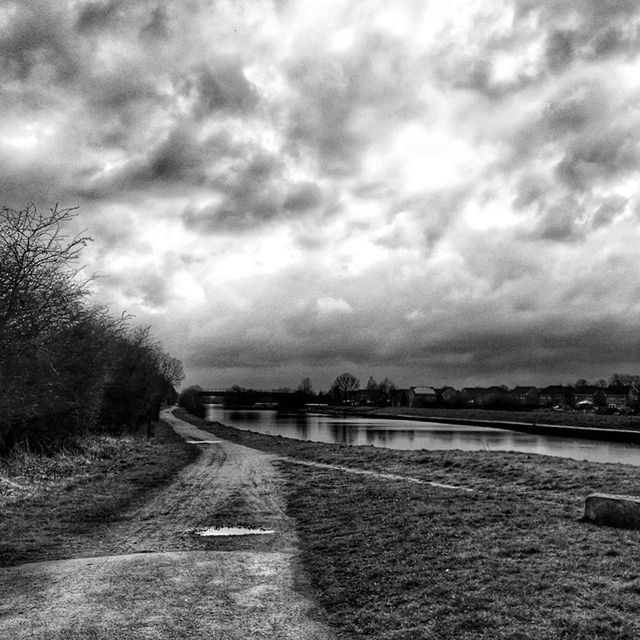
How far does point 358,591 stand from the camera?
7656 millimetres

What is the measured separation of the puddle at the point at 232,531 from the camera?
11.6m

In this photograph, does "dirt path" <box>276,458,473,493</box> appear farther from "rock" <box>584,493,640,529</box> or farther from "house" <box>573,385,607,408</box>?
"house" <box>573,385,607,408</box>

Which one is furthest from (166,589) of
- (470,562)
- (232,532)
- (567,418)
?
(567,418)

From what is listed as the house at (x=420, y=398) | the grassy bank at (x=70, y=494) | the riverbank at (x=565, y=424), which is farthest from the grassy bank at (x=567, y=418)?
the house at (x=420, y=398)

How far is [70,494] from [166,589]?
32.4ft

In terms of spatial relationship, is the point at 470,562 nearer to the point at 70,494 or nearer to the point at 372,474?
the point at 70,494

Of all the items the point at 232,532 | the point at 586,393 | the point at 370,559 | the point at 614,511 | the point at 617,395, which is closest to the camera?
the point at 370,559

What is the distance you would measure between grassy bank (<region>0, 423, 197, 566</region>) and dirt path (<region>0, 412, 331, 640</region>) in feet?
2.04

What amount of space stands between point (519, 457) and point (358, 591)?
19199 mm

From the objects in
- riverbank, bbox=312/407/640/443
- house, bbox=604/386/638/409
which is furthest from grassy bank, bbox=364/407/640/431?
house, bbox=604/386/638/409

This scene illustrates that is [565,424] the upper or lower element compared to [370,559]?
lower

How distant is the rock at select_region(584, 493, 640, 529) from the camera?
10000 mm

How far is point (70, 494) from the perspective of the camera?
1633cm

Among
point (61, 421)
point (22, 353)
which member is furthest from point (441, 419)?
point (22, 353)
